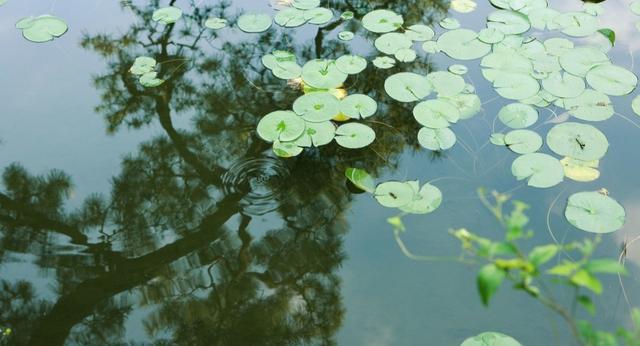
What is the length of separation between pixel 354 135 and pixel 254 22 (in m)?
1.07

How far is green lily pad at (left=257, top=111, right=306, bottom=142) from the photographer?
8.34 feet

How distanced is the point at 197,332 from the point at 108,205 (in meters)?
0.70

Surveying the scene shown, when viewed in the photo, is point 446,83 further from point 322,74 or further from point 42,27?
point 42,27

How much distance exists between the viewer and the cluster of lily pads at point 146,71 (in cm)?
296

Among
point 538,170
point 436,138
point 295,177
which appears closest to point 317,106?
point 295,177

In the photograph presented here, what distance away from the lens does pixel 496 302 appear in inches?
80.8

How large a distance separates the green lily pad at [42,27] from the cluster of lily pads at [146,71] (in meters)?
0.55

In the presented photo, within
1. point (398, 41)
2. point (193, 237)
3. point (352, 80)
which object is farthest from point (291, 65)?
point (193, 237)

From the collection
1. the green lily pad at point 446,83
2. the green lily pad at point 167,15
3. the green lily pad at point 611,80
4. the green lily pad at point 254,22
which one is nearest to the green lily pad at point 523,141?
the green lily pad at point 446,83

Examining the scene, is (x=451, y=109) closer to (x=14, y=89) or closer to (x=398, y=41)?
(x=398, y=41)

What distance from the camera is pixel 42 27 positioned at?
10.9ft

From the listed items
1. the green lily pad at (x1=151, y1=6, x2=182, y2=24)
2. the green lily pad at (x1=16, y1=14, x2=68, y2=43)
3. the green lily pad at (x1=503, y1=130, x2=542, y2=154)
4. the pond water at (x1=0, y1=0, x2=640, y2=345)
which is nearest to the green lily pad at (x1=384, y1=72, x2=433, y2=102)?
the pond water at (x1=0, y1=0, x2=640, y2=345)

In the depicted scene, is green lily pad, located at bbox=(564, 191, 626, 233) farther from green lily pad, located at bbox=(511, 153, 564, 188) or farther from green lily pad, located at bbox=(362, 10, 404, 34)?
green lily pad, located at bbox=(362, 10, 404, 34)

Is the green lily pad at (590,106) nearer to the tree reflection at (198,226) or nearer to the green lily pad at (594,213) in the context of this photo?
the green lily pad at (594,213)
